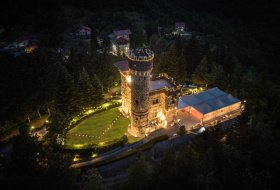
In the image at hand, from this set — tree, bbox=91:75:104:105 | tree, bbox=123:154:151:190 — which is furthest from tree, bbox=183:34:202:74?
tree, bbox=123:154:151:190

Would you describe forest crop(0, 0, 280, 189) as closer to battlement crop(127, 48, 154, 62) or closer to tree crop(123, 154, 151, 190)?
tree crop(123, 154, 151, 190)

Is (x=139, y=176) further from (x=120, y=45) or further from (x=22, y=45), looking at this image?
(x=22, y=45)

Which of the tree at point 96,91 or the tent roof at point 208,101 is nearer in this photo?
the tent roof at point 208,101

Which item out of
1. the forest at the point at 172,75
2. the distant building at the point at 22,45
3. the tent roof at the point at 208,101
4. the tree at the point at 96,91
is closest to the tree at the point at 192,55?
the forest at the point at 172,75

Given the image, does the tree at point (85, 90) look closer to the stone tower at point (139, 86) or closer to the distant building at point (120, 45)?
the stone tower at point (139, 86)

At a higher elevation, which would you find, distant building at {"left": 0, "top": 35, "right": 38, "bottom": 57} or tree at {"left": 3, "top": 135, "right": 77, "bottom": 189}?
distant building at {"left": 0, "top": 35, "right": 38, "bottom": 57}

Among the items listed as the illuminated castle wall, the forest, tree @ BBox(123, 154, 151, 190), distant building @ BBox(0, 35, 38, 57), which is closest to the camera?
tree @ BBox(123, 154, 151, 190)
